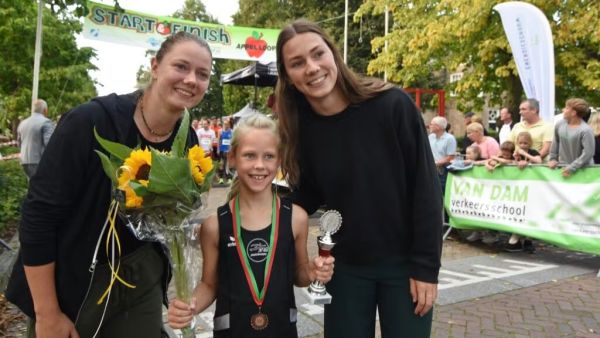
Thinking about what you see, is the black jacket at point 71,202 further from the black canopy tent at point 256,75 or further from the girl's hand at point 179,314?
the black canopy tent at point 256,75

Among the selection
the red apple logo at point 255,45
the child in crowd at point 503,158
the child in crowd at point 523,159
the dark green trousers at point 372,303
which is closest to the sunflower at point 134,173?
the dark green trousers at point 372,303

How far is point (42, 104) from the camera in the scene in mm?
9422

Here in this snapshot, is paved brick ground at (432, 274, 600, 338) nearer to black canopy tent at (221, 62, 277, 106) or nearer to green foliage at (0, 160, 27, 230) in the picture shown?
green foliage at (0, 160, 27, 230)

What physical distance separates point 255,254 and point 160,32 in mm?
13846

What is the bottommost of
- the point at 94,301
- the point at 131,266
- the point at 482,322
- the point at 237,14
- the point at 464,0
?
the point at 482,322

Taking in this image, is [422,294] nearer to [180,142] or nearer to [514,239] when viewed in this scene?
[180,142]

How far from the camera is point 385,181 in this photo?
6.84ft

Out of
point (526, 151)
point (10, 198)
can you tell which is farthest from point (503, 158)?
point (10, 198)

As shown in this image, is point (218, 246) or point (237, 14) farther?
point (237, 14)

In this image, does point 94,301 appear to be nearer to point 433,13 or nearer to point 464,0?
point 464,0

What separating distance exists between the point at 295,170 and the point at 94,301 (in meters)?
1.01

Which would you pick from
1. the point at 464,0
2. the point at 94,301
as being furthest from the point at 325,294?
the point at 464,0

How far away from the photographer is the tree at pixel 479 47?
13.2 metres

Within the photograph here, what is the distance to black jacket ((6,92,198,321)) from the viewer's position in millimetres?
1764
